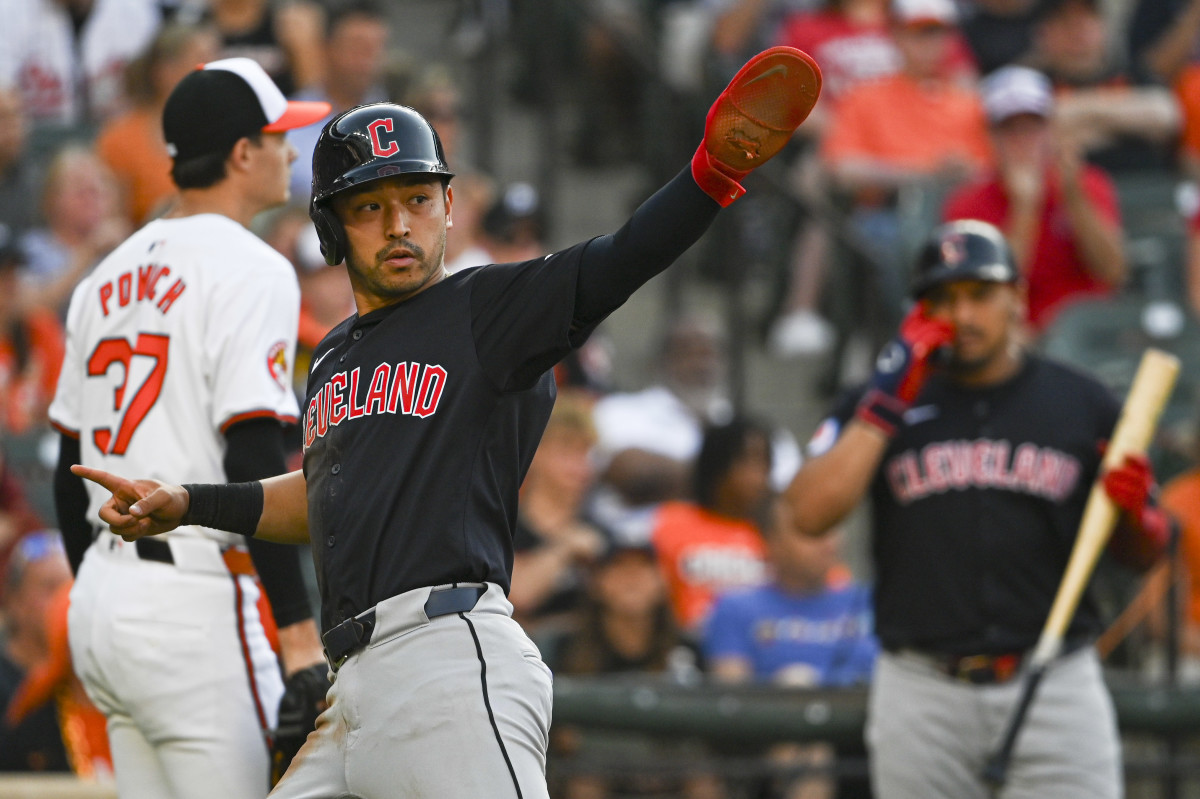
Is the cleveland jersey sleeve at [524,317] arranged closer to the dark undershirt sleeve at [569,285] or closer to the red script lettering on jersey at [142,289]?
the dark undershirt sleeve at [569,285]

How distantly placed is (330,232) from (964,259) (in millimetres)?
2644

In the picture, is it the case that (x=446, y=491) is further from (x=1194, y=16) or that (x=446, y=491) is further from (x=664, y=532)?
(x=1194, y=16)

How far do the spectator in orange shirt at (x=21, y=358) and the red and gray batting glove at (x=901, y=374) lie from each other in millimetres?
3959

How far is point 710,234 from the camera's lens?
10.3 m

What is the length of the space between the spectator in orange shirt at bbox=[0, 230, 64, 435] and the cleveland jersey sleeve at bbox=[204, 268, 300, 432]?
3.96m

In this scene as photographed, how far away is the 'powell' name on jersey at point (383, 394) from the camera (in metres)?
3.33

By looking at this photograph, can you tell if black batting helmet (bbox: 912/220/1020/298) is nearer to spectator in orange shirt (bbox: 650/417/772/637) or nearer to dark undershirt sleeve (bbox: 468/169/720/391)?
spectator in orange shirt (bbox: 650/417/772/637)

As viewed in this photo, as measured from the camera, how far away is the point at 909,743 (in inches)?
203

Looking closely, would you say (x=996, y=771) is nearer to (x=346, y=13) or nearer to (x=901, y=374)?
(x=901, y=374)

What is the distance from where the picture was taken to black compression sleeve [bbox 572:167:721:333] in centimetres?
Answer: 314

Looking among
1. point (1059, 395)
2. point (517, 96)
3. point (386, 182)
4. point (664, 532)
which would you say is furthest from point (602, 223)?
point (386, 182)

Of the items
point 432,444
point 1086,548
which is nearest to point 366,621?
point 432,444

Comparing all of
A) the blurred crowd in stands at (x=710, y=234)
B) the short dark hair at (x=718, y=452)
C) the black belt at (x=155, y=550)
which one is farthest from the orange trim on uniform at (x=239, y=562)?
the short dark hair at (x=718, y=452)

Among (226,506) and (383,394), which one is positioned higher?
(383,394)
